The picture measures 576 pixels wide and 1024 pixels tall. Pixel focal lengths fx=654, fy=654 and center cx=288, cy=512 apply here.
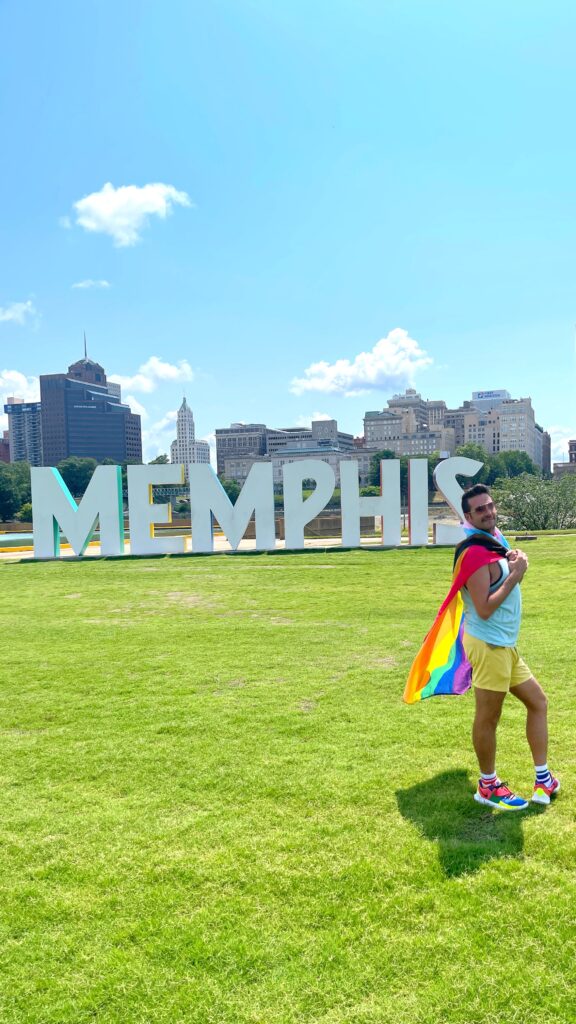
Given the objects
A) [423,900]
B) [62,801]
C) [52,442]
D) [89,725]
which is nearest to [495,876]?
[423,900]

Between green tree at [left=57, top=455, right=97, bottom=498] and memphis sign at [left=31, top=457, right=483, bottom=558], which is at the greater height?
green tree at [left=57, top=455, right=97, bottom=498]

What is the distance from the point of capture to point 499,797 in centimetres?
421

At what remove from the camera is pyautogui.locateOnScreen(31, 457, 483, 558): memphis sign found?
22891 millimetres

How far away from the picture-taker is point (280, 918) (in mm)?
3223

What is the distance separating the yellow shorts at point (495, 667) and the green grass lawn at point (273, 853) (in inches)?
31.5

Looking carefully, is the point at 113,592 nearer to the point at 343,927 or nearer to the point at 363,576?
the point at 363,576

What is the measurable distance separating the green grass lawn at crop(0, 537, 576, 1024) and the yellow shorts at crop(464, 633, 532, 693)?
0.80 meters

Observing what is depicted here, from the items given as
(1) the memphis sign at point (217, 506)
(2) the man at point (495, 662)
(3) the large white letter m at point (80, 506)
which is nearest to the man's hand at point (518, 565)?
(2) the man at point (495, 662)

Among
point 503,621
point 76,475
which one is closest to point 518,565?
point 503,621

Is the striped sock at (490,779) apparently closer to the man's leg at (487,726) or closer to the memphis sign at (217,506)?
the man's leg at (487,726)

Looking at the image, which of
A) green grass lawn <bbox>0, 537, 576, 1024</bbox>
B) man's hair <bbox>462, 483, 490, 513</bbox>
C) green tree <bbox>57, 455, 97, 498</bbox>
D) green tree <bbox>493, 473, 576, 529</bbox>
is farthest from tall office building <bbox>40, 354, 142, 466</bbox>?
man's hair <bbox>462, 483, 490, 513</bbox>

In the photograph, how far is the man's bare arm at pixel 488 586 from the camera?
4.11 meters

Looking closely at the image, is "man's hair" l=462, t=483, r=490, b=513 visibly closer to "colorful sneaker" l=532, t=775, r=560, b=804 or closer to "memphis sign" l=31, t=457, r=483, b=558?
"colorful sneaker" l=532, t=775, r=560, b=804

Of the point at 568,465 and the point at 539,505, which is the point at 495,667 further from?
the point at 568,465
